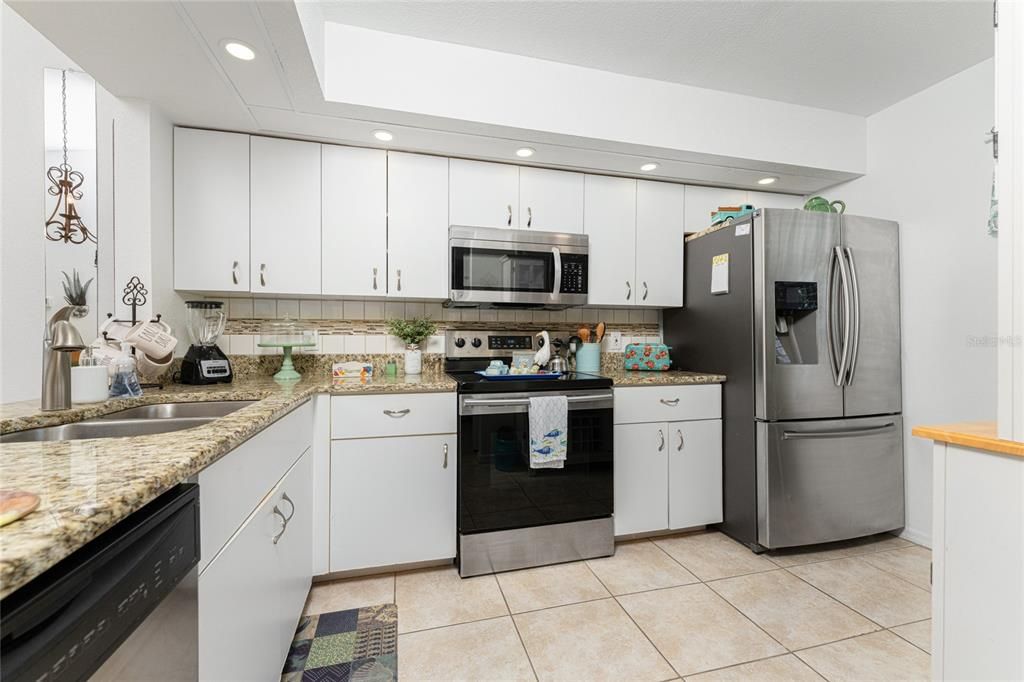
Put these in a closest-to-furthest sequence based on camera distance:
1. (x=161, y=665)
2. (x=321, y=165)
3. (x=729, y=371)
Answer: (x=161, y=665)
(x=321, y=165)
(x=729, y=371)

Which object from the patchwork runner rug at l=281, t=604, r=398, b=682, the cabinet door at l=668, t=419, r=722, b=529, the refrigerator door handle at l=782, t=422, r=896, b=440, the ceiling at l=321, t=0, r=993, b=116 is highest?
the ceiling at l=321, t=0, r=993, b=116

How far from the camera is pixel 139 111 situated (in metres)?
1.90

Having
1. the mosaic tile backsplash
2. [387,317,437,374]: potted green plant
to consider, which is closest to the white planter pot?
[387,317,437,374]: potted green plant

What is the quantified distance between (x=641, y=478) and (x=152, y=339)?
2.38m

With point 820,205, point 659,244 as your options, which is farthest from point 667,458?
point 820,205

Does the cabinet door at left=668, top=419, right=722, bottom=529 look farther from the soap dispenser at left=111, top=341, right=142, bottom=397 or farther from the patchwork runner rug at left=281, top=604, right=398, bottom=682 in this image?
the soap dispenser at left=111, top=341, right=142, bottom=397

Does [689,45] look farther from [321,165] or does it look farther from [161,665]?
[161,665]

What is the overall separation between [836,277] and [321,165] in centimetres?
277

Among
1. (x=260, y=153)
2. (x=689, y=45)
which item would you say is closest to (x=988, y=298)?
(x=689, y=45)

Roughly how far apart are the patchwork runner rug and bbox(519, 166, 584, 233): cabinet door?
2.04 meters

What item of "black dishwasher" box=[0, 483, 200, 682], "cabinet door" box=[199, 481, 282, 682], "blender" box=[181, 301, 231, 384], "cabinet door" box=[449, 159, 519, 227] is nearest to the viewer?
"black dishwasher" box=[0, 483, 200, 682]

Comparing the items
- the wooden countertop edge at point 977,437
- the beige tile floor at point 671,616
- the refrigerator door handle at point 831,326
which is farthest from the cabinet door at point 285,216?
the refrigerator door handle at point 831,326

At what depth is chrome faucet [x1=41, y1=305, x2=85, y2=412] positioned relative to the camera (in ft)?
3.85

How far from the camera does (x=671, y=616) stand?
1804mm
